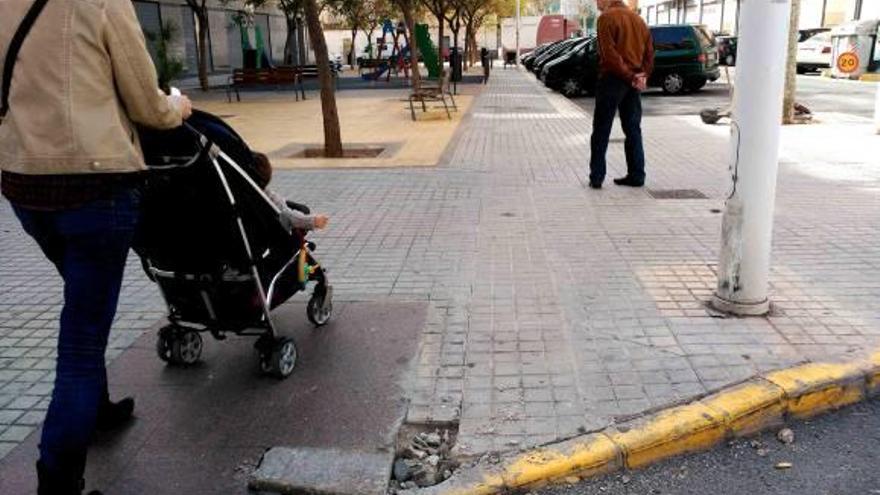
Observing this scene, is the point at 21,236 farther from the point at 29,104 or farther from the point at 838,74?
the point at 838,74

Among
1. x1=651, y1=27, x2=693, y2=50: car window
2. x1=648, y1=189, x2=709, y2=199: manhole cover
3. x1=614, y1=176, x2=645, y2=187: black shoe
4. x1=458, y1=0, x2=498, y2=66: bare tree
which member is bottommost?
x1=648, y1=189, x2=709, y2=199: manhole cover

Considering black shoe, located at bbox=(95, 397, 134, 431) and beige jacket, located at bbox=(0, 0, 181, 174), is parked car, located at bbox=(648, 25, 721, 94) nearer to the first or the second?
black shoe, located at bbox=(95, 397, 134, 431)

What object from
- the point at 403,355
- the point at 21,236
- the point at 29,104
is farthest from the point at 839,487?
the point at 21,236

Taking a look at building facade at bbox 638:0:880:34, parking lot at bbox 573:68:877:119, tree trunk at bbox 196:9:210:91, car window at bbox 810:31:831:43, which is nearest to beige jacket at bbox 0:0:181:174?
parking lot at bbox 573:68:877:119

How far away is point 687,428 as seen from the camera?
10.9 feet

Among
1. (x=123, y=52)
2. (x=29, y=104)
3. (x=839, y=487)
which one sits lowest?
(x=839, y=487)

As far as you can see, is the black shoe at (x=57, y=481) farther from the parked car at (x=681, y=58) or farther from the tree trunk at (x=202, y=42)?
the tree trunk at (x=202, y=42)

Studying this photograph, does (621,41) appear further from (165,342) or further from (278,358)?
(165,342)

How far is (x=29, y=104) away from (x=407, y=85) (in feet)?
89.6

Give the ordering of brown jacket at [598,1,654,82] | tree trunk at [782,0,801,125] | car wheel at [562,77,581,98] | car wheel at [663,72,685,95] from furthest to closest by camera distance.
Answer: car wheel at [562,77,581,98]
car wheel at [663,72,685,95]
tree trunk at [782,0,801,125]
brown jacket at [598,1,654,82]

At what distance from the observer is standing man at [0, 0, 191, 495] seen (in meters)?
2.59

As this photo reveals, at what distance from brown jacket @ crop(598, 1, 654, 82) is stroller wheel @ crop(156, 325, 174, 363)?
207 inches

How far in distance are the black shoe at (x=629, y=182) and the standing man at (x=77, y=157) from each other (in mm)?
6287

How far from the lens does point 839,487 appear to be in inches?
121
